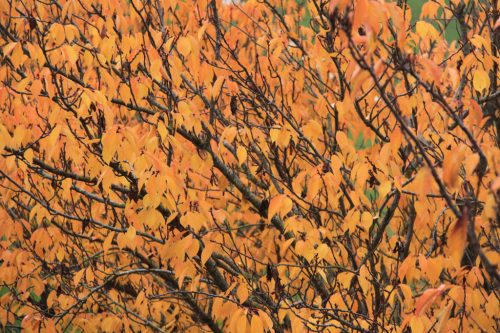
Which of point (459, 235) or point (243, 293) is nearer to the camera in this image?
point (459, 235)

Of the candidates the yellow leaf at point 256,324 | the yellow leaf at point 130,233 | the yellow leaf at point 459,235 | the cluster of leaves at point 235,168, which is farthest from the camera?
the yellow leaf at point 130,233

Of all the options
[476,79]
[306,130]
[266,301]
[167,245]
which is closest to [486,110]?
[476,79]

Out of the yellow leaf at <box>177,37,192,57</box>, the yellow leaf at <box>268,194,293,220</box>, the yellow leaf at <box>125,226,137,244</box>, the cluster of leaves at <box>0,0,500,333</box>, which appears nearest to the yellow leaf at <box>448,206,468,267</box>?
the cluster of leaves at <box>0,0,500,333</box>

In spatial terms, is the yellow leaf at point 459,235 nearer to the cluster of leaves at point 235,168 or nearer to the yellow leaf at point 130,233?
the cluster of leaves at point 235,168

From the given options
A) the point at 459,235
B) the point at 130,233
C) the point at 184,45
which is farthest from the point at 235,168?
the point at 459,235

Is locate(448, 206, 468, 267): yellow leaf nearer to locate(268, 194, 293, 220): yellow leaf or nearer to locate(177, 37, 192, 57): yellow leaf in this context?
locate(268, 194, 293, 220): yellow leaf

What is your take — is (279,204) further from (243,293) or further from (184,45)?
(184,45)

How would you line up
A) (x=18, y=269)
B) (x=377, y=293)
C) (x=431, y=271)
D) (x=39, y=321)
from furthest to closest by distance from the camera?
(x=18, y=269)
(x=39, y=321)
(x=377, y=293)
(x=431, y=271)

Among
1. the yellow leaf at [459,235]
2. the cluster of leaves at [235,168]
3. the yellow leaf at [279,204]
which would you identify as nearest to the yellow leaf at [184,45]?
the cluster of leaves at [235,168]

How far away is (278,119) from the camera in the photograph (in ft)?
17.5

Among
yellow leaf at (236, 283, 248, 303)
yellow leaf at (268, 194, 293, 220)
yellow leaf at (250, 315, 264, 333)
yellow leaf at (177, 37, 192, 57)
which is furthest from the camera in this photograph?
yellow leaf at (236, 283, 248, 303)

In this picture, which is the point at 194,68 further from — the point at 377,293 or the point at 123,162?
the point at 377,293

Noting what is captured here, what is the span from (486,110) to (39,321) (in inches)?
165

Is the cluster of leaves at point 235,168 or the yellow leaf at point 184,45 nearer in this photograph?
the cluster of leaves at point 235,168
